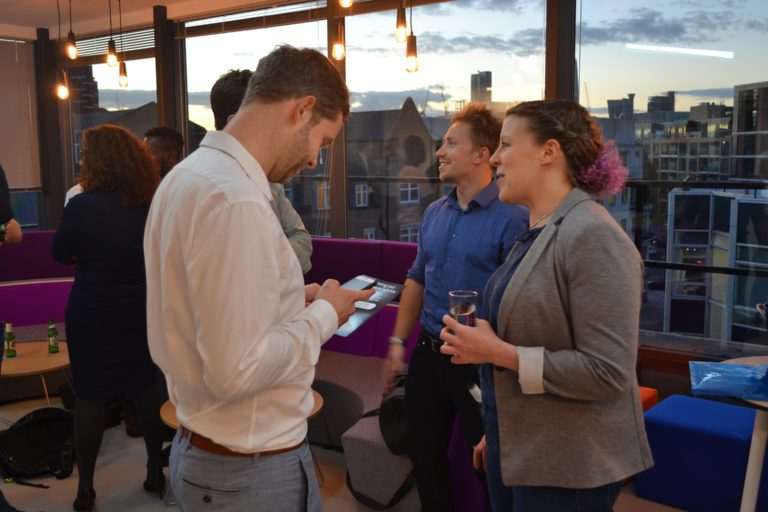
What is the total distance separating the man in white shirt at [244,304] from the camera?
117cm

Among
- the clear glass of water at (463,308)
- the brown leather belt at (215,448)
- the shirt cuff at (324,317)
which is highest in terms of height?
the shirt cuff at (324,317)

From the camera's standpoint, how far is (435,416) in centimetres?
273

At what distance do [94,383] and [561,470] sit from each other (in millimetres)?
2422

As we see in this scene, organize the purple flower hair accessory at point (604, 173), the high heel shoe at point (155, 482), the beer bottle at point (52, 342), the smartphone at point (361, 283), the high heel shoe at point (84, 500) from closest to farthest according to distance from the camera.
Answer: the purple flower hair accessory at point (604, 173) → the smartphone at point (361, 283) → the high heel shoe at point (84, 500) → the high heel shoe at point (155, 482) → the beer bottle at point (52, 342)

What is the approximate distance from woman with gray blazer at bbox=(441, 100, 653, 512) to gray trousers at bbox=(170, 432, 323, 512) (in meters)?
0.54

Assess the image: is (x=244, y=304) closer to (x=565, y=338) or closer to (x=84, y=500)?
(x=565, y=338)

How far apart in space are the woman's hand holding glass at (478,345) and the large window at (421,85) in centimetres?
349

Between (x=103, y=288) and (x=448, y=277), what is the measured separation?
165 cm

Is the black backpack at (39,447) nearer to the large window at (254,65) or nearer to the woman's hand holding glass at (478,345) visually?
the large window at (254,65)

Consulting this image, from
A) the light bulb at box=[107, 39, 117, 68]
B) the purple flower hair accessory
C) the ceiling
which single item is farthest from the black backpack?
the ceiling

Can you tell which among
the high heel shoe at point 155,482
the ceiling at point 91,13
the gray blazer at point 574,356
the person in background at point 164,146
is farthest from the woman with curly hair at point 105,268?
the ceiling at point 91,13

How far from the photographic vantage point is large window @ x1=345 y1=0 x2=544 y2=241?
4965 millimetres

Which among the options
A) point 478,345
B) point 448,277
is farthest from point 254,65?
point 478,345

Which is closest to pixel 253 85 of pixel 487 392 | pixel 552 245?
pixel 552 245
